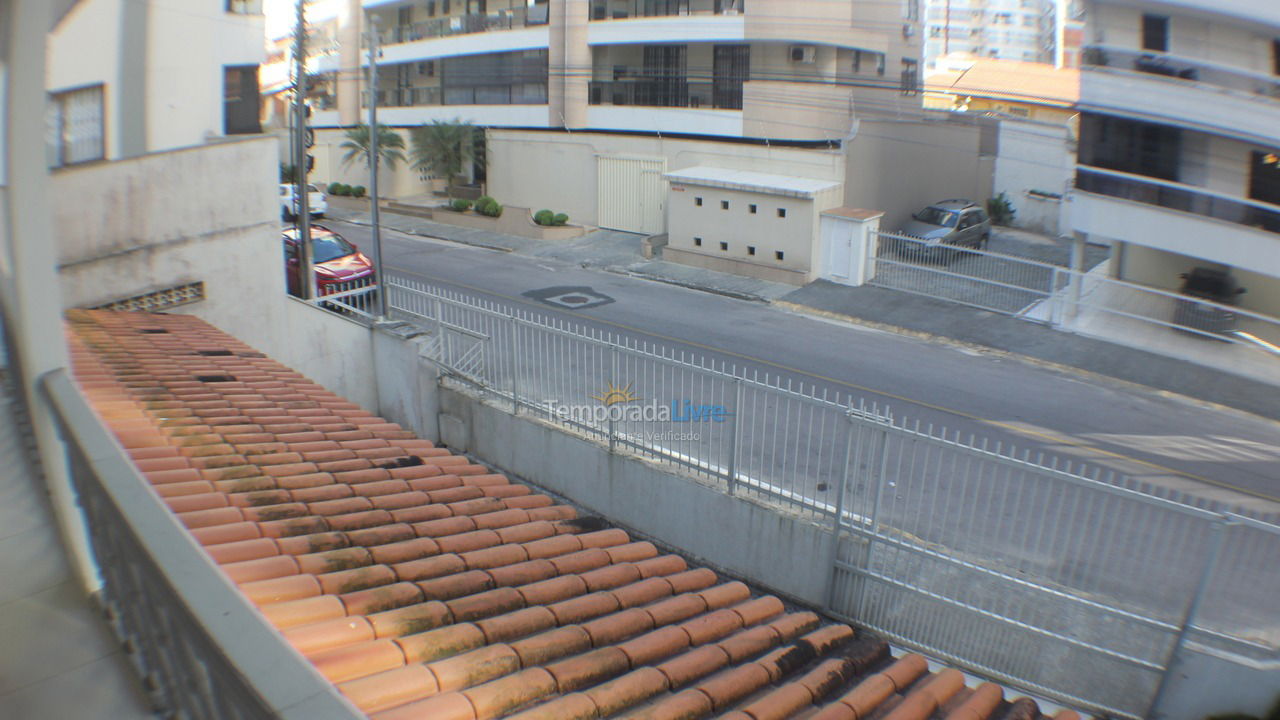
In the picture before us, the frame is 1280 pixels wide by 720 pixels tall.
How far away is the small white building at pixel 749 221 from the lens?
20688 millimetres

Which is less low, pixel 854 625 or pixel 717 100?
pixel 717 100

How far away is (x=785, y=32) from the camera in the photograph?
2431 cm

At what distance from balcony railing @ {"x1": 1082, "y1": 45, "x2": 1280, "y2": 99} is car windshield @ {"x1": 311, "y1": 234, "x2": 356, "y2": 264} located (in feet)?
50.0

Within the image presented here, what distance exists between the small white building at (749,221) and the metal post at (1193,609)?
1481cm

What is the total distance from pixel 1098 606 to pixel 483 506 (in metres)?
4.46

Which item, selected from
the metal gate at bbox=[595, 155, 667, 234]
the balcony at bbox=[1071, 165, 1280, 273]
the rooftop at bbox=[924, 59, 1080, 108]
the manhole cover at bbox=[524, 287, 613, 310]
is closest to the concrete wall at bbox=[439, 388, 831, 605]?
the manhole cover at bbox=[524, 287, 613, 310]

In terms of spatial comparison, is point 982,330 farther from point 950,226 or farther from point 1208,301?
point 950,226

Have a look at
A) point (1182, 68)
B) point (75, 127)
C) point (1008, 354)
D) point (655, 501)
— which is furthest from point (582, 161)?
point (655, 501)

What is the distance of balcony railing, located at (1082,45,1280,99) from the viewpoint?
52.6 feet

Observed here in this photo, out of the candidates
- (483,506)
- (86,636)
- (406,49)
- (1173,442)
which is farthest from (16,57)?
(406,49)

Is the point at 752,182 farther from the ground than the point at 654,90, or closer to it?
closer to it

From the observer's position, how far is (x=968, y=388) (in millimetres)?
14375

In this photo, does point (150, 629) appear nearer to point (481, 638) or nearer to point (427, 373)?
point (481, 638)

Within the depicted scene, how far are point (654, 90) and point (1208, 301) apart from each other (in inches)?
656
